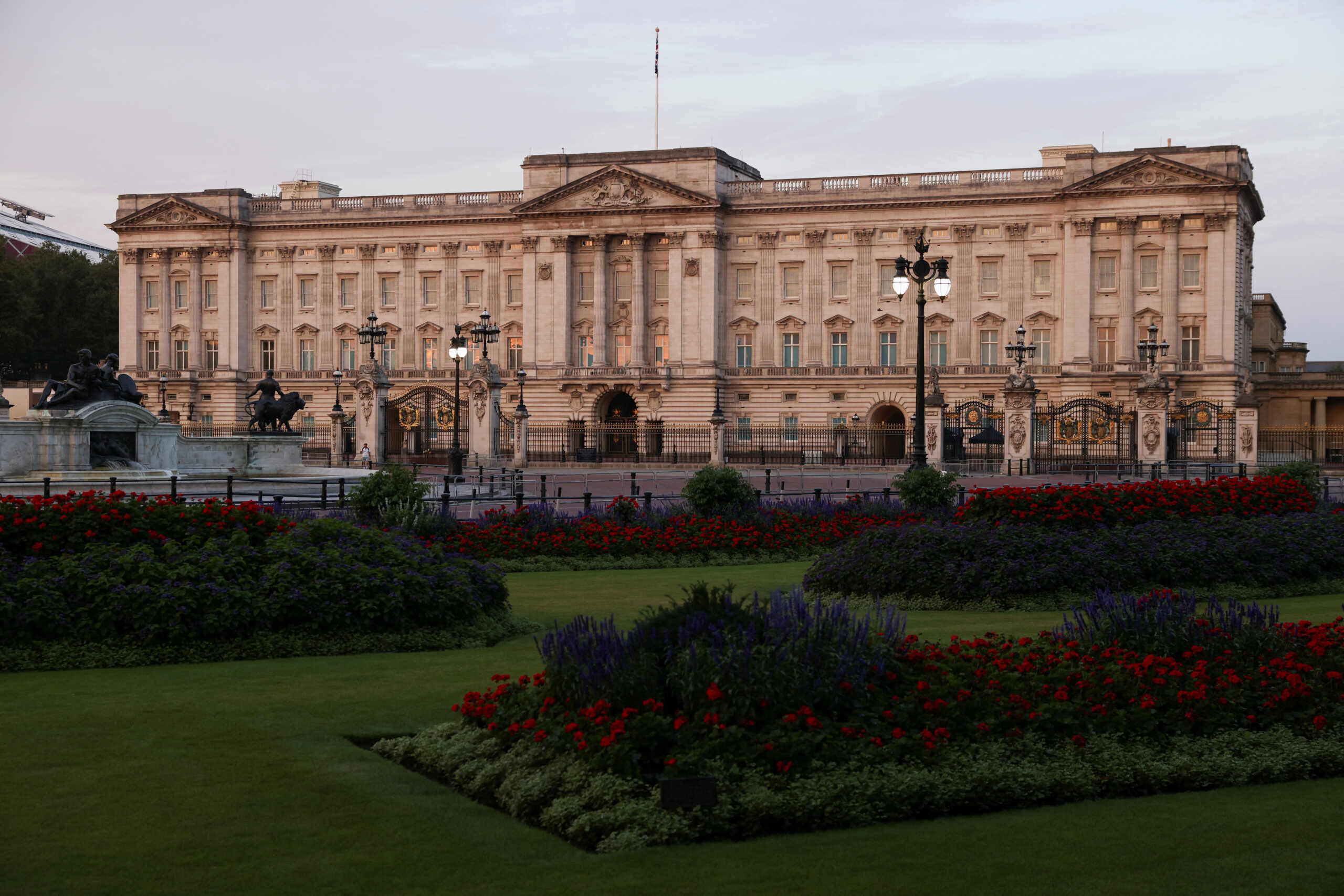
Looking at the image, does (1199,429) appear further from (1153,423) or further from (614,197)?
(614,197)

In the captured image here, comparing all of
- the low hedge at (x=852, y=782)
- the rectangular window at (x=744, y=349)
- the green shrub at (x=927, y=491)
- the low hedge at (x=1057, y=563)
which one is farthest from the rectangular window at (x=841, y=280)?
the low hedge at (x=852, y=782)

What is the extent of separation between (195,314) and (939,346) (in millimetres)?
44989

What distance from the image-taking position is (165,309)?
8431 cm

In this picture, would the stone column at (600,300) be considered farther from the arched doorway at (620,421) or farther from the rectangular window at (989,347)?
the rectangular window at (989,347)

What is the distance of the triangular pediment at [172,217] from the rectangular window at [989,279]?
44149mm

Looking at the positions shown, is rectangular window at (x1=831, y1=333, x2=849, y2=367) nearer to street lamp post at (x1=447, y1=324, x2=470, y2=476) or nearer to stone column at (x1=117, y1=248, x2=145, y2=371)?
street lamp post at (x1=447, y1=324, x2=470, y2=476)

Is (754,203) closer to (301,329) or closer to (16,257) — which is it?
(301,329)

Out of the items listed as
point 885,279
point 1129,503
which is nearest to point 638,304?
point 885,279

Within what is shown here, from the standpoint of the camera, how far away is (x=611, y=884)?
5742 millimetres

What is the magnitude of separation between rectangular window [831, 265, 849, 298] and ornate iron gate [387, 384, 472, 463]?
858 inches

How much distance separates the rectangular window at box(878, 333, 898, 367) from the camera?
7588cm

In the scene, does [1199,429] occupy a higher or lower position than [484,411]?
lower

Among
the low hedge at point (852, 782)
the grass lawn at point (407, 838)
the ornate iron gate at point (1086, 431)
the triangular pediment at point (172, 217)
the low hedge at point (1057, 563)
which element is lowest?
the grass lawn at point (407, 838)

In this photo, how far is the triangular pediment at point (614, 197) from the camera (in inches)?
2987
